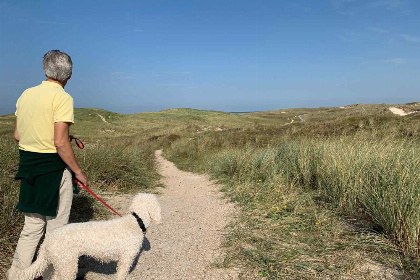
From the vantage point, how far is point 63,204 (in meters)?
2.97

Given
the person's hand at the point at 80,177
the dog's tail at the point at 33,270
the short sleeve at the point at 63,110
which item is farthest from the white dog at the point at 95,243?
the short sleeve at the point at 63,110

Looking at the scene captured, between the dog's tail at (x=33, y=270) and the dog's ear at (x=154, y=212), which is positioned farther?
the dog's ear at (x=154, y=212)

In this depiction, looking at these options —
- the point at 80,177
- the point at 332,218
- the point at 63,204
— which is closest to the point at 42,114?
the point at 80,177

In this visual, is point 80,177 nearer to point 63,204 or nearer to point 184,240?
point 63,204

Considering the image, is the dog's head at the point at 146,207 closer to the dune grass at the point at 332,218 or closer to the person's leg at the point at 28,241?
the person's leg at the point at 28,241

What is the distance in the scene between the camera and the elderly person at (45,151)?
263cm

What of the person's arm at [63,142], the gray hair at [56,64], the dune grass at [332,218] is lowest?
the dune grass at [332,218]

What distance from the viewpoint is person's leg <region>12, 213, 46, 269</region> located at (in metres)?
2.85

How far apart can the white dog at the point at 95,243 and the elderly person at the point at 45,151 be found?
0.31 m

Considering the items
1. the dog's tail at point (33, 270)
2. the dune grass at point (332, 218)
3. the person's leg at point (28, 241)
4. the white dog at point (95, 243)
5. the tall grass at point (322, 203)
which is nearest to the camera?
the white dog at point (95, 243)

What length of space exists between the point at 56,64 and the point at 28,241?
1.83 meters

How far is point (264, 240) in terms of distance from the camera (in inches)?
166

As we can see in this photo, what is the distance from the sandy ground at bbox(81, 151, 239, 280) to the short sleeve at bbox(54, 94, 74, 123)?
201 centimetres

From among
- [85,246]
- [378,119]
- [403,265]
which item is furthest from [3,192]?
[378,119]
